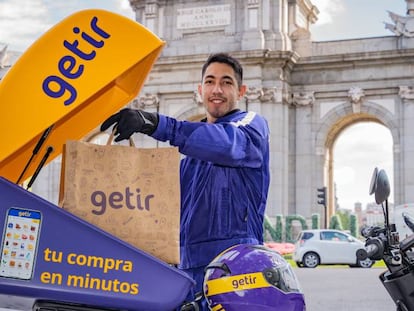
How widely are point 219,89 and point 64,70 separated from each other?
0.91m

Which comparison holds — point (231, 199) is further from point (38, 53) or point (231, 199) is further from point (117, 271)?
point (38, 53)

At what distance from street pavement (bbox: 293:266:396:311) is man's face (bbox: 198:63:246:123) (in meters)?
7.03

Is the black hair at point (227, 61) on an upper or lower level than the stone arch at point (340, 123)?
lower

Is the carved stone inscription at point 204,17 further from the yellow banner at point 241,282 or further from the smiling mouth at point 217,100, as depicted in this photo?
the yellow banner at point 241,282

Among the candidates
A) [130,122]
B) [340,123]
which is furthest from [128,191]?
[340,123]

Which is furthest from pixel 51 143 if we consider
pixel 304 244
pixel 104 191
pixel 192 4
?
pixel 192 4

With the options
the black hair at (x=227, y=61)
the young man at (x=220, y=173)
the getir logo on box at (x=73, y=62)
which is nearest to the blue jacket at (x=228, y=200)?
the young man at (x=220, y=173)

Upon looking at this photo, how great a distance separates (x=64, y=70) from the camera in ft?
8.29

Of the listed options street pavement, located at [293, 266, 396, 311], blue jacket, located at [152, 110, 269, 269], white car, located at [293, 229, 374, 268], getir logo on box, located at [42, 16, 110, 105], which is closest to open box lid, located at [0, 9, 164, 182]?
getir logo on box, located at [42, 16, 110, 105]

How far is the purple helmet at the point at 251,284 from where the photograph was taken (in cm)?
252

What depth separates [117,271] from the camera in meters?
2.42

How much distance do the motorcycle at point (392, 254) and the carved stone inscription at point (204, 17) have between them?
91.6 feet

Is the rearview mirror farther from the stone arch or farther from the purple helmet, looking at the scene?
the stone arch

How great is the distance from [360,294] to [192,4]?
69.3 ft
